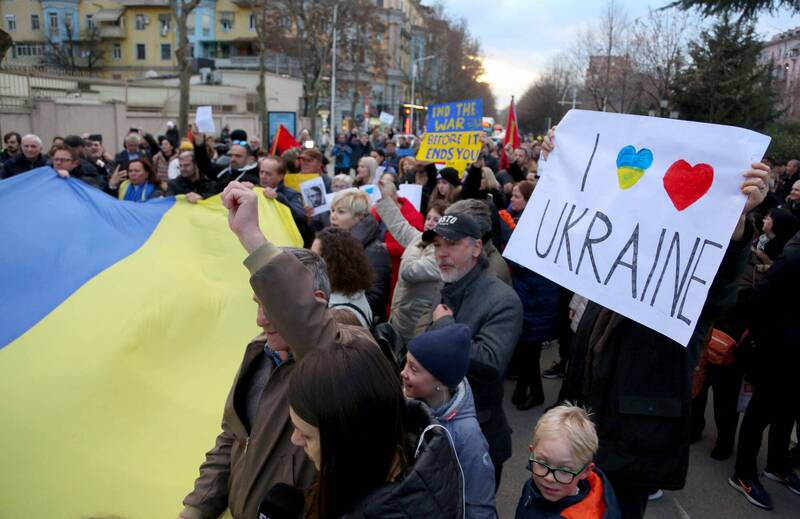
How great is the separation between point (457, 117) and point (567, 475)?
753cm

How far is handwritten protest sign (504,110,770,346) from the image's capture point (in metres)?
2.43

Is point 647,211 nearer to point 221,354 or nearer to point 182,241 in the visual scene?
point 221,354

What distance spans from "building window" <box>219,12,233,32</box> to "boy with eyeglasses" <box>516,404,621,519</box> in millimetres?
71678

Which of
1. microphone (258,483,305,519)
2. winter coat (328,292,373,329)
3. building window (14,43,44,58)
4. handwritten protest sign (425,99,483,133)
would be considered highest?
building window (14,43,44,58)

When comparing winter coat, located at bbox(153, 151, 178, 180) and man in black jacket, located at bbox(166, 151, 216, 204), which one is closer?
man in black jacket, located at bbox(166, 151, 216, 204)

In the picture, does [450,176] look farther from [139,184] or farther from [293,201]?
[139,184]

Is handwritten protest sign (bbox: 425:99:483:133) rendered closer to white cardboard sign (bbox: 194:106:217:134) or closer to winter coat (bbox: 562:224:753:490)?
white cardboard sign (bbox: 194:106:217:134)

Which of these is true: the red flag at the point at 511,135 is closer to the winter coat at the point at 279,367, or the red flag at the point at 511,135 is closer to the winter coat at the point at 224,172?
the winter coat at the point at 224,172

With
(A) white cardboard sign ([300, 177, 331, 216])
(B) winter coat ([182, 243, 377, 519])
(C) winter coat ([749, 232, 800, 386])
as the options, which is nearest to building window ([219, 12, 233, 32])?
(A) white cardboard sign ([300, 177, 331, 216])

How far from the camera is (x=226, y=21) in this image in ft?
220

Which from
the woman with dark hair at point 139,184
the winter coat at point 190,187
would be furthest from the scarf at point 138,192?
the winter coat at point 190,187

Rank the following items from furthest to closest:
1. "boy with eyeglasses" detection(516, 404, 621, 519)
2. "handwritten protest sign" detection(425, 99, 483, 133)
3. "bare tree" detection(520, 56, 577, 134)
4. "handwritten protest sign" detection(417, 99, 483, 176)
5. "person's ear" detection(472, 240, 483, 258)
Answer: "bare tree" detection(520, 56, 577, 134)
"handwritten protest sign" detection(425, 99, 483, 133)
"handwritten protest sign" detection(417, 99, 483, 176)
"person's ear" detection(472, 240, 483, 258)
"boy with eyeglasses" detection(516, 404, 621, 519)

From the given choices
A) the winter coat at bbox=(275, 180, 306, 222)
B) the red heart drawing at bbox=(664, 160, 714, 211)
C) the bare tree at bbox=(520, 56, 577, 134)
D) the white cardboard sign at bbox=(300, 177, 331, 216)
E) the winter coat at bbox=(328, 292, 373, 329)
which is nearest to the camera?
the red heart drawing at bbox=(664, 160, 714, 211)

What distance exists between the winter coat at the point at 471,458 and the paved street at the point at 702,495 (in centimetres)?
213
